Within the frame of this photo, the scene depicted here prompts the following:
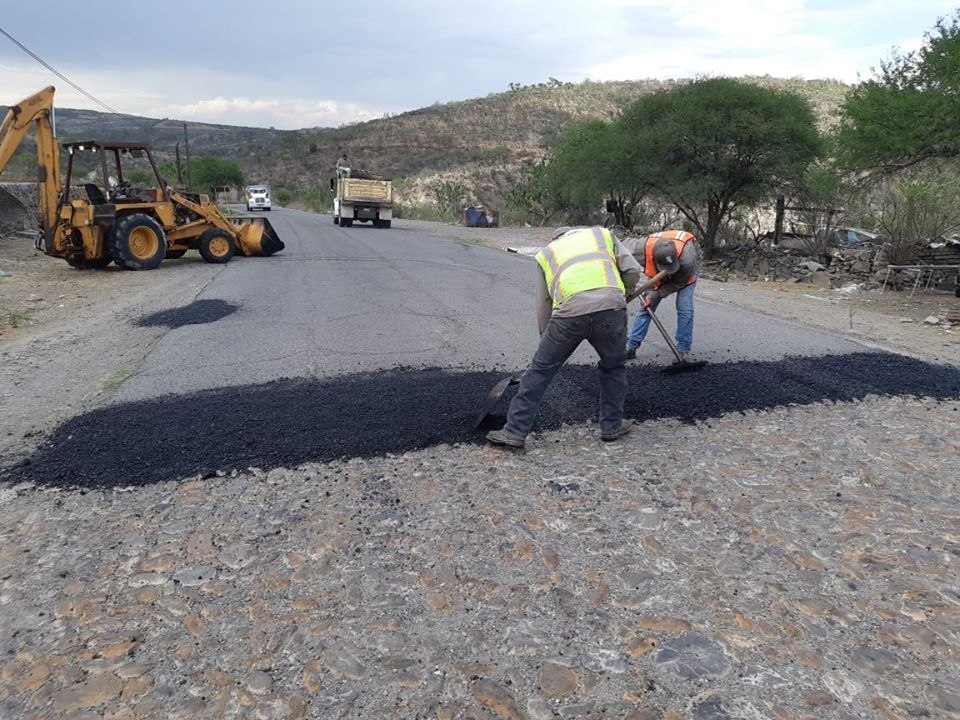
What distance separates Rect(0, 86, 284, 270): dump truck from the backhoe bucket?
21mm

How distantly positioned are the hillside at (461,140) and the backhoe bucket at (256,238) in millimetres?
30084

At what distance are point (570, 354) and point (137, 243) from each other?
11260mm

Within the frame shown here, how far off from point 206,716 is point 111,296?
385 inches

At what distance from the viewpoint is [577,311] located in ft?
13.2

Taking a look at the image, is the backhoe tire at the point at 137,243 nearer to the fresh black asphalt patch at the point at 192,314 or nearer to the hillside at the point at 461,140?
the fresh black asphalt patch at the point at 192,314

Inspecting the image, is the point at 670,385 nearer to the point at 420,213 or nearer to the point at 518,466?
the point at 518,466

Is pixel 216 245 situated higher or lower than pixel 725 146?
lower

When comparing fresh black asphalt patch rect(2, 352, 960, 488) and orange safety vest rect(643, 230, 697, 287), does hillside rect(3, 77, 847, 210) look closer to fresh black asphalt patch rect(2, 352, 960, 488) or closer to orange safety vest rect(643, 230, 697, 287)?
orange safety vest rect(643, 230, 697, 287)

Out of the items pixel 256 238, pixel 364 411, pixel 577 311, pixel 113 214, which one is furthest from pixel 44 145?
pixel 577 311

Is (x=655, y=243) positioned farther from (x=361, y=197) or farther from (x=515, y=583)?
(x=361, y=197)

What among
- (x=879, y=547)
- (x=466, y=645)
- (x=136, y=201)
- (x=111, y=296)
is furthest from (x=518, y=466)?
(x=136, y=201)

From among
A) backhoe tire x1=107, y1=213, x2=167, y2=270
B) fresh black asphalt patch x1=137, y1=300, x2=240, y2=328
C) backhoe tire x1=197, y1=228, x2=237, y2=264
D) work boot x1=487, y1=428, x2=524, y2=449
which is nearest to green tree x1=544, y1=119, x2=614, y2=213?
backhoe tire x1=197, y1=228, x2=237, y2=264

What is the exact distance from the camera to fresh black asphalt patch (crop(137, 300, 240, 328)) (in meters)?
7.87

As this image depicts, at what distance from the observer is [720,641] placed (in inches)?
102
